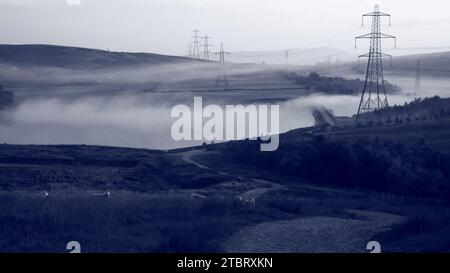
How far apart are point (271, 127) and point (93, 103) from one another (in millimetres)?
19063

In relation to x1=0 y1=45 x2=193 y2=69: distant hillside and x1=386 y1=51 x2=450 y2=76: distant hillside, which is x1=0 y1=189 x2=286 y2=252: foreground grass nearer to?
x1=386 y1=51 x2=450 y2=76: distant hillside

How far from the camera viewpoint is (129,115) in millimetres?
46906

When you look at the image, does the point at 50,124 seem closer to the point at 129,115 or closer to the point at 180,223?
the point at 129,115

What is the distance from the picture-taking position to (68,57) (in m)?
84.9

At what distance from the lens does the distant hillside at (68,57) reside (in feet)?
268
